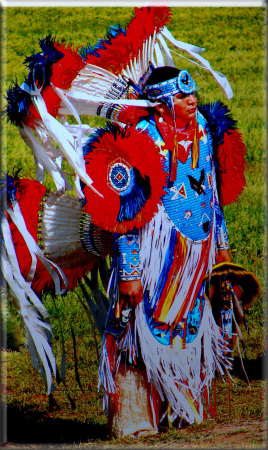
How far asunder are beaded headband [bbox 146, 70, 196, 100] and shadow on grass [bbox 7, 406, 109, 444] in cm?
171

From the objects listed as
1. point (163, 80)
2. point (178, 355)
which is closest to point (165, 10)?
point (163, 80)

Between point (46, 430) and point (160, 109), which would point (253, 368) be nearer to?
point (46, 430)

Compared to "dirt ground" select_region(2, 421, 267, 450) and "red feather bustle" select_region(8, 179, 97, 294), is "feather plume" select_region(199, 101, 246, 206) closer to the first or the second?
"red feather bustle" select_region(8, 179, 97, 294)

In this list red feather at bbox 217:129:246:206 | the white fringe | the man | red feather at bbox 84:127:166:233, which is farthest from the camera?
red feather at bbox 217:129:246:206

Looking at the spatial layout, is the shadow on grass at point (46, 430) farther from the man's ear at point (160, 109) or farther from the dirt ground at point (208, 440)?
the man's ear at point (160, 109)

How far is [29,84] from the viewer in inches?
112

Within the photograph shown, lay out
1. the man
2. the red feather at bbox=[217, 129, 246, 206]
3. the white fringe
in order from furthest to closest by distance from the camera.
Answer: the red feather at bbox=[217, 129, 246, 206]
the white fringe
the man

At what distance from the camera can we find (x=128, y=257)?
8.93 feet

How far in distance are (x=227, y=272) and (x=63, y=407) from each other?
145 cm

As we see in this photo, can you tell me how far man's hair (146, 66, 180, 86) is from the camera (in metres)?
2.74

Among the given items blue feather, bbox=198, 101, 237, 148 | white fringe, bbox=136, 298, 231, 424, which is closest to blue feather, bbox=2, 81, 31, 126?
blue feather, bbox=198, 101, 237, 148

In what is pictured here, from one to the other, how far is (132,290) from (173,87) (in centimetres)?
93

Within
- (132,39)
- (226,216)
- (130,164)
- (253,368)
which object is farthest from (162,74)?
(226,216)

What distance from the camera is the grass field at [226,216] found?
11.2 feet
